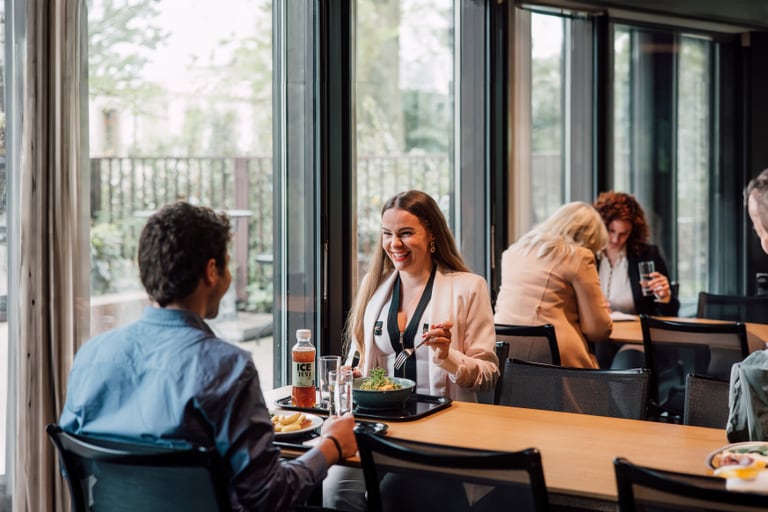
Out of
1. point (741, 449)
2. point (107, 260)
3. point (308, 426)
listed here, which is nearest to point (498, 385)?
point (308, 426)

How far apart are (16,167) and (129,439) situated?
1.36m

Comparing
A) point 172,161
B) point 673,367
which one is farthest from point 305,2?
point 673,367

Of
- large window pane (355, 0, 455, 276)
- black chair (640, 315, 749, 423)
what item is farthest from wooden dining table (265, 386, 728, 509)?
large window pane (355, 0, 455, 276)

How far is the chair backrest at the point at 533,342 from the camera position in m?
3.73

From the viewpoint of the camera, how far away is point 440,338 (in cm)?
287

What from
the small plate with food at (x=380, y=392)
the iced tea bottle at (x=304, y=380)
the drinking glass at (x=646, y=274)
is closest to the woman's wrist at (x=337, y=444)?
the small plate with food at (x=380, y=392)

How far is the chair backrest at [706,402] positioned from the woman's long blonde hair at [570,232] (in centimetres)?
154

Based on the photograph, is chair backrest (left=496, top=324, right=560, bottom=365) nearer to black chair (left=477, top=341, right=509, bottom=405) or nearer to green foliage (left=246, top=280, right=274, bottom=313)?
black chair (left=477, top=341, right=509, bottom=405)

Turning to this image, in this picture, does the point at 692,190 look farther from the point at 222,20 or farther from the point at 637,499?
the point at 637,499

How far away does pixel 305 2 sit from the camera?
422cm

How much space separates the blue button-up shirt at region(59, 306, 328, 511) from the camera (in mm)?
1887

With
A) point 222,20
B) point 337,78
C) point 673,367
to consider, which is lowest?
point 673,367

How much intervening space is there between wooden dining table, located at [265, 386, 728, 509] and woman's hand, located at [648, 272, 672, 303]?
2065mm

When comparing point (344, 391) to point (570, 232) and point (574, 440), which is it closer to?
point (574, 440)
